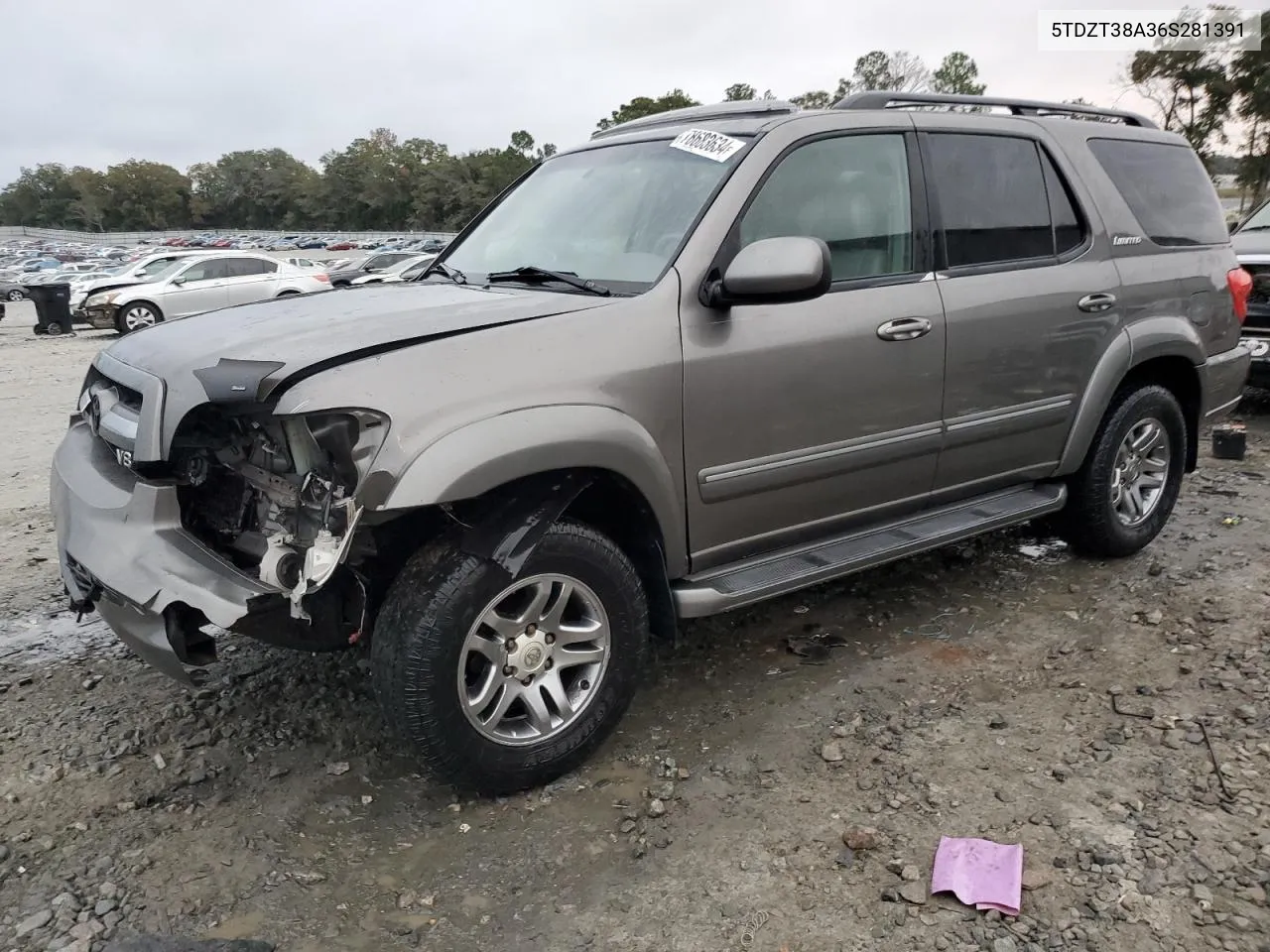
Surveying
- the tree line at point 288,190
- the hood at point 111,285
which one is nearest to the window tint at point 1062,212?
the hood at point 111,285

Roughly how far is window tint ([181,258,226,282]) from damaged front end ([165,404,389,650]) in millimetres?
16643

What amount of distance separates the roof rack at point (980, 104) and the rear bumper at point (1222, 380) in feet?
3.82

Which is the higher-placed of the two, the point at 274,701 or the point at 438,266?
the point at 438,266

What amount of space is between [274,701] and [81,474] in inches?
39.8

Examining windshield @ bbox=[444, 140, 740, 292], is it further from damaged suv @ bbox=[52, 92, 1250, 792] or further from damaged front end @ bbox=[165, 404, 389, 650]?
damaged front end @ bbox=[165, 404, 389, 650]

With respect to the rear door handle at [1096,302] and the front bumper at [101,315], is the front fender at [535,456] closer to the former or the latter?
the rear door handle at [1096,302]

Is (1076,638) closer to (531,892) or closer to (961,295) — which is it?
(961,295)

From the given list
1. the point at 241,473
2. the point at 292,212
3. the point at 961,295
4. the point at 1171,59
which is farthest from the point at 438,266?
the point at 292,212

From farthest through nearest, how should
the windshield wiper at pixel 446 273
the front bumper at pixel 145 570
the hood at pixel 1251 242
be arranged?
1. the hood at pixel 1251 242
2. the windshield wiper at pixel 446 273
3. the front bumper at pixel 145 570

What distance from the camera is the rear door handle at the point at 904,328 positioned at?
125 inches

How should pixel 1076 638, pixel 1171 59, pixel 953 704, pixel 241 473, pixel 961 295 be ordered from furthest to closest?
pixel 1171 59
pixel 1076 638
pixel 961 295
pixel 953 704
pixel 241 473

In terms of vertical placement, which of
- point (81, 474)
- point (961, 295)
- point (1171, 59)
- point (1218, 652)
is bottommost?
point (1218, 652)

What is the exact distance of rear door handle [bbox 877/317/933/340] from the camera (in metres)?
3.17

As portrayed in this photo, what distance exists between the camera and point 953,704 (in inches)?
126
